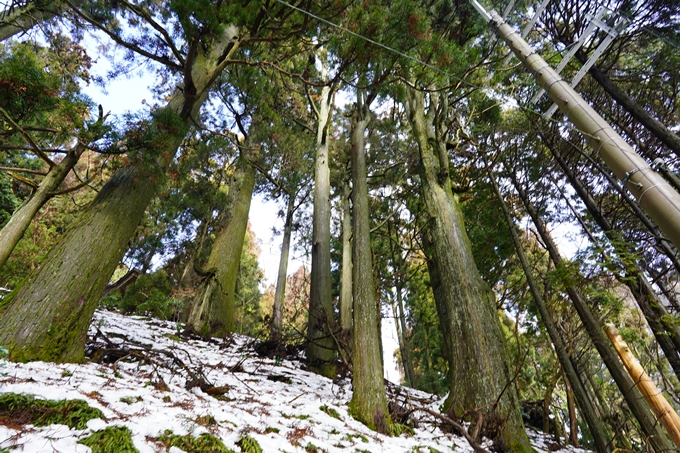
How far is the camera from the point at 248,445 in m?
1.55

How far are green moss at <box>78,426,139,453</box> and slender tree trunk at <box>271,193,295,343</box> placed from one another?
390cm

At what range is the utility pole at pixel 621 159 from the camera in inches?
73.0

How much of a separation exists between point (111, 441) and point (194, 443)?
1.12ft

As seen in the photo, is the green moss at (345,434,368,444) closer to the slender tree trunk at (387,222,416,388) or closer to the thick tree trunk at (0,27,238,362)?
the thick tree trunk at (0,27,238,362)

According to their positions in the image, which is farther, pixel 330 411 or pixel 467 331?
pixel 467 331

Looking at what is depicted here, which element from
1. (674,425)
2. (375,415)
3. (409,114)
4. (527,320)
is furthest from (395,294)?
(375,415)

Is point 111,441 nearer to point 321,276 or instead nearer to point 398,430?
point 398,430

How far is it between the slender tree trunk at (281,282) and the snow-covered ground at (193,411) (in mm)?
2039

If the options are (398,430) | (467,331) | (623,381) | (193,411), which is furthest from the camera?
(623,381)

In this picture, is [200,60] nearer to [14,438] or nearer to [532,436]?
[14,438]

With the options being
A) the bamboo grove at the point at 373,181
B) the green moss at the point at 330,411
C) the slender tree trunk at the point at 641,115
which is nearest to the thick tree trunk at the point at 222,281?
the bamboo grove at the point at 373,181

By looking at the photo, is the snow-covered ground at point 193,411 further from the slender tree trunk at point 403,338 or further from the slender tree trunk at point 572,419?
the slender tree trunk at point 403,338

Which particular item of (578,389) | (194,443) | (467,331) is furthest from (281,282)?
(194,443)

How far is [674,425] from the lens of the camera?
11.7ft
